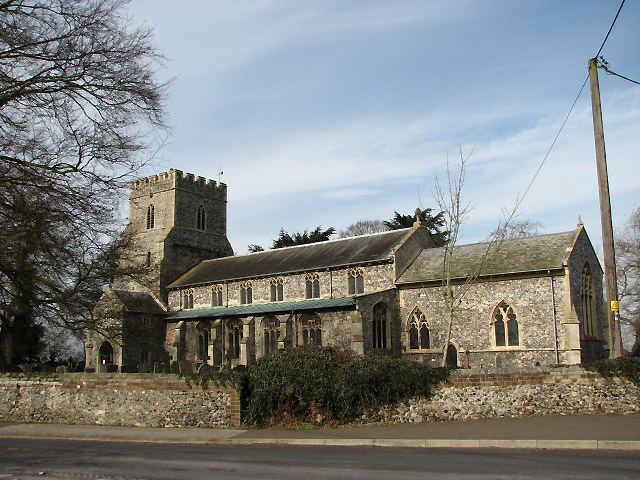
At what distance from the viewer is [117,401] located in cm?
1819

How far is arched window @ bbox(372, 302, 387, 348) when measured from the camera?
31281 millimetres

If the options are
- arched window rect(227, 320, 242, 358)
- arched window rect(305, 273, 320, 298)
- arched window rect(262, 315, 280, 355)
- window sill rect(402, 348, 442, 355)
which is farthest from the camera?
arched window rect(227, 320, 242, 358)

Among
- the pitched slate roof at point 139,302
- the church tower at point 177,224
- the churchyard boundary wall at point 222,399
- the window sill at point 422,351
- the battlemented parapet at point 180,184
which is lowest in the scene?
the churchyard boundary wall at point 222,399

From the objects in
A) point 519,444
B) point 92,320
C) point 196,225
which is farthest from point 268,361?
point 196,225

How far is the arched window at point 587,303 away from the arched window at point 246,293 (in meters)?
19.1

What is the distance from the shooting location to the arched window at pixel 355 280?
112 feet

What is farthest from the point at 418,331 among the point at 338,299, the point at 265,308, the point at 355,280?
the point at 265,308

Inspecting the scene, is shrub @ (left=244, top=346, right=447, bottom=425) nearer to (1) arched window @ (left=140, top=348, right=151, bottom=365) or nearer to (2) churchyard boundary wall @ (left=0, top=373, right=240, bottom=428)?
(2) churchyard boundary wall @ (left=0, top=373, right=240, bottom=428)

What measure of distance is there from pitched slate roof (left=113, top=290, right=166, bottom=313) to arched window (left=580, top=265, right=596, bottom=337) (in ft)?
85.0

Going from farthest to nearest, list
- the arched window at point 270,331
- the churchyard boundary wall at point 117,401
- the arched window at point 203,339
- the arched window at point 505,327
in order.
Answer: the arched window at point 203,339 < the arched window at point 270,331 < the arched window at point 505,327 < the churchyard boundary wall at point 117,401

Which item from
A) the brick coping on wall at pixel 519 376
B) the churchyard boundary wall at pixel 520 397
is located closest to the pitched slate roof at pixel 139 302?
the churchyard boundary wall at pixel 520 397

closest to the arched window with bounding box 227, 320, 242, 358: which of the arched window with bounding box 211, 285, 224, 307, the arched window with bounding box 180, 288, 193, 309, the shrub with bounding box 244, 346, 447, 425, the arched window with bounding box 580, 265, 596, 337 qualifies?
the arched window with bounding box 211, 285, 224, 307

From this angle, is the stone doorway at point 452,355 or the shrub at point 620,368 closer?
the shrub at point 620,368

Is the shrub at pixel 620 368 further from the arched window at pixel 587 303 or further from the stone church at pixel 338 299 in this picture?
the arched window at pixel 587 303
